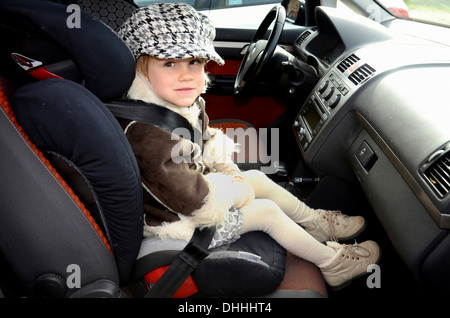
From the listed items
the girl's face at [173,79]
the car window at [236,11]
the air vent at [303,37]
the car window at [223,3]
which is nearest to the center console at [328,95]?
the air vent at [303,37]

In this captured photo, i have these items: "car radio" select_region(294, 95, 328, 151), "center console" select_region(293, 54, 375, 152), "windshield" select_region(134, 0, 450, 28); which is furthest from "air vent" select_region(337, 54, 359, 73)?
"windshield" select_region(134, 0, 450, 28)

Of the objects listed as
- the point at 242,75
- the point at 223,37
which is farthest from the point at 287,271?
the point at 223,37

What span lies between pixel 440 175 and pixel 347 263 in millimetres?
493

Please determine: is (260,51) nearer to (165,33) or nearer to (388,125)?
(388,125)

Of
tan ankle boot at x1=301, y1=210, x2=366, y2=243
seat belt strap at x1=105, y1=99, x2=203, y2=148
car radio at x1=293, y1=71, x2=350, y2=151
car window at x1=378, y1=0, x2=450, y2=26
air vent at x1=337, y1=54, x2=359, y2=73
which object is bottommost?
tan ankle boot at x1=301, y1=210, x2=366, y2=243

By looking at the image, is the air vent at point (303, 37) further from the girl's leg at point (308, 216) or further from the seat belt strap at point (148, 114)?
the seat belt strap at point (148, 114)

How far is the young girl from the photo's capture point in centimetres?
112

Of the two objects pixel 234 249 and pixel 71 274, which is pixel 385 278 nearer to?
pixel 234 249

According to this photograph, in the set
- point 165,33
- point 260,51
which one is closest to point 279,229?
point 165,33

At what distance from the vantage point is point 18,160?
2.89 ft

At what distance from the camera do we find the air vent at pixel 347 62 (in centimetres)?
173

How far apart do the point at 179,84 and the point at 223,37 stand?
1.60m

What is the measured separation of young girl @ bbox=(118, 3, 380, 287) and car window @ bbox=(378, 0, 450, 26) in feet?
4.38

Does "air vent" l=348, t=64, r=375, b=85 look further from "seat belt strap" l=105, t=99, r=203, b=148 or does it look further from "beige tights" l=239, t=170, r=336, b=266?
"seat belt strap" l=105, t=99, r=203, b=148
